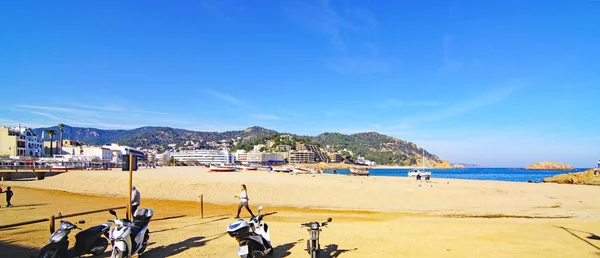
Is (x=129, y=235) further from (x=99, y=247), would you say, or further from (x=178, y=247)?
(x=178, y=247)

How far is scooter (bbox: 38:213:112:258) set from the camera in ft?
23.4

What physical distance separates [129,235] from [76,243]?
1421 mm

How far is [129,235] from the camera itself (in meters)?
7.54

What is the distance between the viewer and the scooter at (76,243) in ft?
23.4

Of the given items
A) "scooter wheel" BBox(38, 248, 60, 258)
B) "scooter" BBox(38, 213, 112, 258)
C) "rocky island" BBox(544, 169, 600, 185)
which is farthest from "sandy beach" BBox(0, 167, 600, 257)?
"rocky island" BBox(544, 169, 600, 185)

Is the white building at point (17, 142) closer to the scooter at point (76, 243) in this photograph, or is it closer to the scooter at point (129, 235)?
the scooter at point (76, 243)

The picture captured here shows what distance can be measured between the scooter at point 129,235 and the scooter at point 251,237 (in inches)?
81.7

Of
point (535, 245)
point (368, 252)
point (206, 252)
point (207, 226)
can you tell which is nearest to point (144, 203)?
point (207, 226)

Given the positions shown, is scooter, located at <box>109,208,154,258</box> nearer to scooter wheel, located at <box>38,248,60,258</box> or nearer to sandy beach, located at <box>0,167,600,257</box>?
sandy beach, located at <box>0,167,600,257</box>

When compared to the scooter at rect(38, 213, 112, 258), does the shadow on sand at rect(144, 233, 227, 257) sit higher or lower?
lower

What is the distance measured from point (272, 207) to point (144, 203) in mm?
7234

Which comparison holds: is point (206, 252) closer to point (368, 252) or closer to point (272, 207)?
point (368, 252)

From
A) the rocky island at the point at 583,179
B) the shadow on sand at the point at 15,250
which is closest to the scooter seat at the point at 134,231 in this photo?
the shadow on sand at the point at 15,250

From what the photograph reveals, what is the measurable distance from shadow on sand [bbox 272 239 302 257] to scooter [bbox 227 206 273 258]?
1.46 ft
